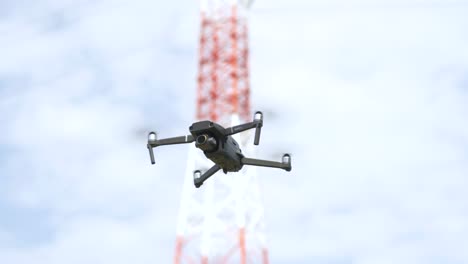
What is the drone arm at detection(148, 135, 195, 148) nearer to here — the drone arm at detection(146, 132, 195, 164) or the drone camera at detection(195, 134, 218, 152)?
the drone arm at detection(146, 132, 195, 164)

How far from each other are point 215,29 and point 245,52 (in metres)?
2.68

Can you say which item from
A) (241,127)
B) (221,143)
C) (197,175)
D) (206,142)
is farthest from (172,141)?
(241,127)

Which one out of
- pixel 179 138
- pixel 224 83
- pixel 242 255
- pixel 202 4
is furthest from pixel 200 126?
pixel 202 4

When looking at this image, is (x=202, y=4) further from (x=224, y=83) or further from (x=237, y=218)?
(x=237, y=218)

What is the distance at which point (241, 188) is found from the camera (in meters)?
47.1

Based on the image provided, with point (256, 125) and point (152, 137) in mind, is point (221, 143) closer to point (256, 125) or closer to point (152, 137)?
point (256, 125)

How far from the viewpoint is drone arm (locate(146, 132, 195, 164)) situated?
16797 millimetres

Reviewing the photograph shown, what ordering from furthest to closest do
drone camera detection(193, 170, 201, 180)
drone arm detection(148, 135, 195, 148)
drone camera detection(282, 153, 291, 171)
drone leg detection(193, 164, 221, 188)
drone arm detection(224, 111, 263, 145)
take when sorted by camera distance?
drone camera detection(193, 170, 201, 180)
drone leg detection(193, 164, 221, 188)
drone arm detection(148, 135, 195, 148)
drone camera detection(282, 153, 291, 171)
drone arm detection(224, 111, 263, 145)

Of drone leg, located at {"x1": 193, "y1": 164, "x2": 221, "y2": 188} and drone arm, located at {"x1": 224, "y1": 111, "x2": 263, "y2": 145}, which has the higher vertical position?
drone arm, located at {"x1": 224, "y1": 111, "x2": 263, "y2": 145}

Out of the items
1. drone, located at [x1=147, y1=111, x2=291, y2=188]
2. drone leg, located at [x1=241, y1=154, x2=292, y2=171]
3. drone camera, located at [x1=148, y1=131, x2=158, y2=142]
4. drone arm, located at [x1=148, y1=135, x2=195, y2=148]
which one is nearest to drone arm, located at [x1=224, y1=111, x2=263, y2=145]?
drone, located at [x1=147, y1=111, x2=291, y2=188]

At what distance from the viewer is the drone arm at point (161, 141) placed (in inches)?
661

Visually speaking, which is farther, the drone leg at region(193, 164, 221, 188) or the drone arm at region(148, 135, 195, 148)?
the drone leg at region(193, 164, 221, 188)

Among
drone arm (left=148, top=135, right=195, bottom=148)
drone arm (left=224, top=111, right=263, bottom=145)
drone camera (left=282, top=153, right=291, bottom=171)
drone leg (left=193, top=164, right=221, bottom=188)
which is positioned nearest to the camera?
drone arm (left=224, top=111, right=263, bottom=145)

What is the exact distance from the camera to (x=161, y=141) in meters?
17.2
